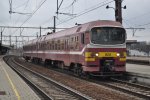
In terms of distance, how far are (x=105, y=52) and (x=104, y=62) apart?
59 cm

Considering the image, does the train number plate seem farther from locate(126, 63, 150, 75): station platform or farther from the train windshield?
locate(126, 63, 150, 75): station platform

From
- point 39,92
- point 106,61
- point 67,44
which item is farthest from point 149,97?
point 67,44

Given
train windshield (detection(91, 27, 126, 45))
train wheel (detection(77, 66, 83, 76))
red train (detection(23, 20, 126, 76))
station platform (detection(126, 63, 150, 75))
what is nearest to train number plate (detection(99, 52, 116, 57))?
red train (detection(23, 20, 126, 76))

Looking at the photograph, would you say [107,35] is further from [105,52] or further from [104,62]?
[104,62]

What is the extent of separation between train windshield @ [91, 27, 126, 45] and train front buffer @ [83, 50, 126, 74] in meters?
0.66

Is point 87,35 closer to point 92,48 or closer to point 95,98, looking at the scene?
point 92,48

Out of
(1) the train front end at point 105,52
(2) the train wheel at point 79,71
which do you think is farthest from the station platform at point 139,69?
(2) the train wheel at point 79,71

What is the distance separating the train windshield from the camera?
73.3ft

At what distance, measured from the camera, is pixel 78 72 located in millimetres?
25156

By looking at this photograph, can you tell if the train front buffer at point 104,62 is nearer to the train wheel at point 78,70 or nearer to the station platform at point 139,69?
the train wheel at point 78,70

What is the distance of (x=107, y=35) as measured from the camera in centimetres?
2250

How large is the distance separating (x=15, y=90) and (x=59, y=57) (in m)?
13.5

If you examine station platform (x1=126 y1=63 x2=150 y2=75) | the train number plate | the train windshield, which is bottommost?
station platform (x1=126 y1=63 x2=150 y2=75)

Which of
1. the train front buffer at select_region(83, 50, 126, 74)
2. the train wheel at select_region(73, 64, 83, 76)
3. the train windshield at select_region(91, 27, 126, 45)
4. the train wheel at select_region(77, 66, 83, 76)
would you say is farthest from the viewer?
the train wheel at select_region(73, 64, 83, 76)
